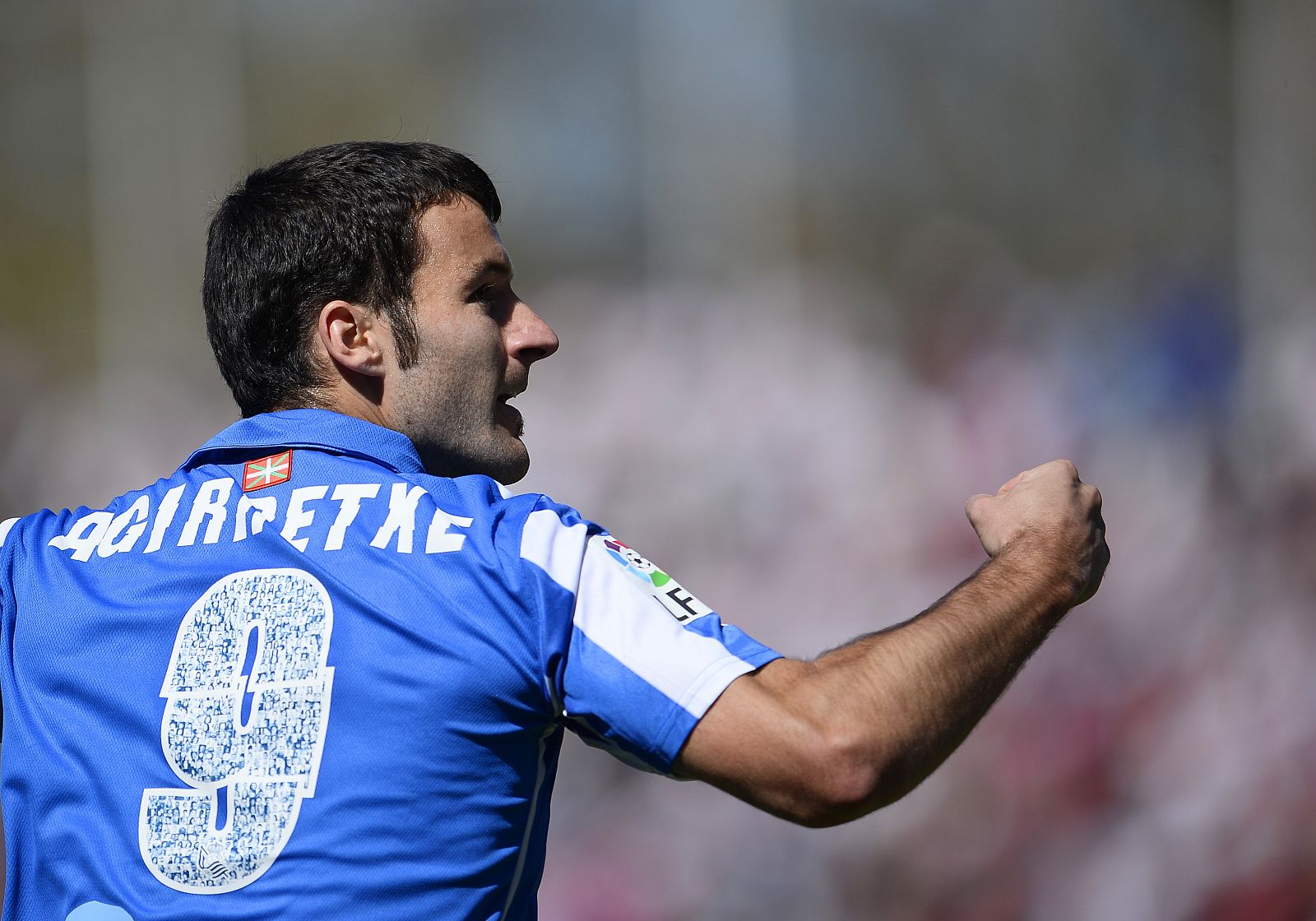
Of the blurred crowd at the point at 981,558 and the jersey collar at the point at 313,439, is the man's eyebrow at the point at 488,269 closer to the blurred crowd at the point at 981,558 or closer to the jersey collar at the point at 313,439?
the jersey collar at the point at 313,439

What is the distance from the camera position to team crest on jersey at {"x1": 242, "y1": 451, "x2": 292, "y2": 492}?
5.43 ft

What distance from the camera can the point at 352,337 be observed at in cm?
188

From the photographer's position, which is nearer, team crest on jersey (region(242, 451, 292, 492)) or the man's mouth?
team crest on jersey (region(242, 451, 292, 492))

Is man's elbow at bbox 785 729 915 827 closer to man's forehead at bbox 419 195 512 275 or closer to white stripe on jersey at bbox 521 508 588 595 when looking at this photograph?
white stripe on jersey at bbox 521 508 588 595

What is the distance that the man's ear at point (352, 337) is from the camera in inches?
73.4

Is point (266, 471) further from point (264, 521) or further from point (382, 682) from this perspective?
point (382, 682)

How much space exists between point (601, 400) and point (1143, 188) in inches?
83.1

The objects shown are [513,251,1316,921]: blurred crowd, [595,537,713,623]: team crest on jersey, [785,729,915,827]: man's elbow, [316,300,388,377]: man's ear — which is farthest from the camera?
[513,251,1316,921]: blurred crowd

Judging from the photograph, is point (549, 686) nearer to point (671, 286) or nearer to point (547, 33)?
point (671, 286)

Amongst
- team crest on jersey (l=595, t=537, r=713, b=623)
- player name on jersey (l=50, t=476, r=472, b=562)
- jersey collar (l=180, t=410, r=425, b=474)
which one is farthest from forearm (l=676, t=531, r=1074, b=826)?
jersey collar (l=180, t=410, r=425, b=474)

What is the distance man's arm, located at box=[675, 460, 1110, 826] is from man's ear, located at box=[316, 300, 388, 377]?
2.55 ft

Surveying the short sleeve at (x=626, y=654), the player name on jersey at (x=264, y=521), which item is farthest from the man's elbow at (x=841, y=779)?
the player name on jersey at (x=264, y=521)

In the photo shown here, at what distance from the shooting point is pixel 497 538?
1.51m

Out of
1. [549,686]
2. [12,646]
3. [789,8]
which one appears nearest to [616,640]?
[549,686]
